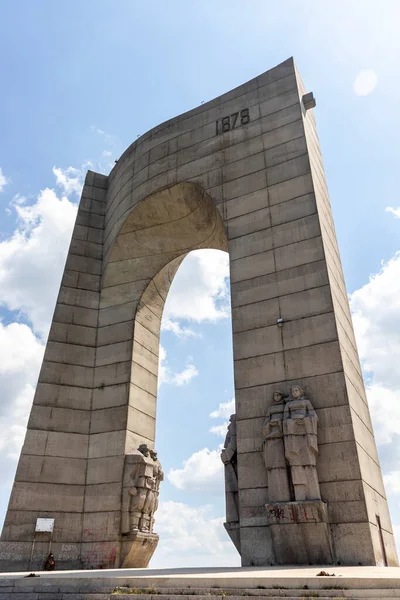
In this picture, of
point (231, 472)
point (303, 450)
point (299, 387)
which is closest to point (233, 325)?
point (299, 387)

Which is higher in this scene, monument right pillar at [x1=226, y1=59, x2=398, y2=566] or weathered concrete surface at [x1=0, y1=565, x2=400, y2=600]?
monument right pillar at [x1=226, y1=59, x2=398, y2=566]

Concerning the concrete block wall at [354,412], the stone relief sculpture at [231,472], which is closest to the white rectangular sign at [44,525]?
the stone relief sculpture at [231,472]

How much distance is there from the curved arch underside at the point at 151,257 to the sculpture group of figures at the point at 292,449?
7.57 meters

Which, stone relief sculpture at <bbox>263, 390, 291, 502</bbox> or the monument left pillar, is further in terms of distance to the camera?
the monument left pillar

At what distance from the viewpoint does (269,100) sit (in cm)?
1880

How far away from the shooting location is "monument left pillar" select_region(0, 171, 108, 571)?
1590cm

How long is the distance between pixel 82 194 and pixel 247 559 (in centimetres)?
1774

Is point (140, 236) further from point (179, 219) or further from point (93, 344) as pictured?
point (93, 344)

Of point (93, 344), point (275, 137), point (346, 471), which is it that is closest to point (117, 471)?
point (93, 344)

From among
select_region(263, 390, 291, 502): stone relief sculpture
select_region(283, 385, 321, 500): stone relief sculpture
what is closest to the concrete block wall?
select_region(283, 385, 321, 500): stone relief sculpture

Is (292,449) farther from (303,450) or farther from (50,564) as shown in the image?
(50,564)

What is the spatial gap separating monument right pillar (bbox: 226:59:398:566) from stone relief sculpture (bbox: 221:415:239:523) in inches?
10.6

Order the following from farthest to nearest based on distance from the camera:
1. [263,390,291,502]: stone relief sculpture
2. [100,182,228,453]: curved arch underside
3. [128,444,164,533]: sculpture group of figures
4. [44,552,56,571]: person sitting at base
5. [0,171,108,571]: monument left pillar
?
[100,182,228,453]: curved arch underside → [128,444,164,533]: sculpture group of figures → [0,171,108,571]: monument left pillar → [44,552,56,571]: person sitting at base → [263,390,291,502]: stone relief sculpture

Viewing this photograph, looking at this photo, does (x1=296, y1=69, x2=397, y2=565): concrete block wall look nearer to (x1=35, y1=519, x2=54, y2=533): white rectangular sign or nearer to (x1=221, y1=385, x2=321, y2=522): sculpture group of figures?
(x1=221, y1=385, x2=321, y2=522): sculpture group of figures
